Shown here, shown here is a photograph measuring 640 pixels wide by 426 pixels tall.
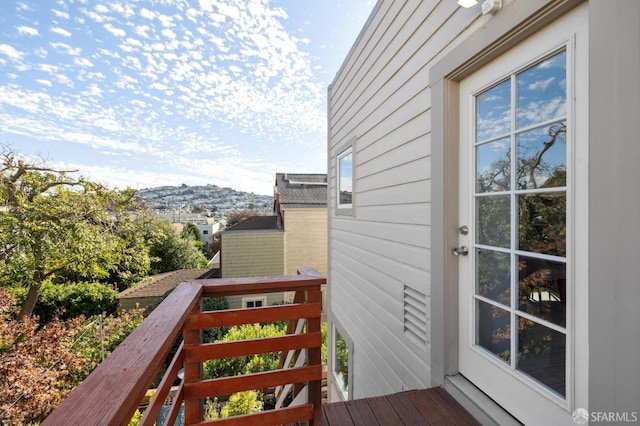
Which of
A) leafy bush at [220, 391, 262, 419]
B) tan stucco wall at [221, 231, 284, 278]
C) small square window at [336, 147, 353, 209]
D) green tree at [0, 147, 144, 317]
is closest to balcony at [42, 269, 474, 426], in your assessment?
small square window at [336, 147, 353, 209]

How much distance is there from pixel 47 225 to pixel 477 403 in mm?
9341

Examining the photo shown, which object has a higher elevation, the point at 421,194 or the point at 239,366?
the point at 421,194

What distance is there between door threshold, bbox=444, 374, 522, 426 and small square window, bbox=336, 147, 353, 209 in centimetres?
230

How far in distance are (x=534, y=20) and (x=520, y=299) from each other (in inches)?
49.4

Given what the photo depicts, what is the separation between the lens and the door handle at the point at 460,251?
1.67 metres

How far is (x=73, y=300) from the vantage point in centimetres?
993

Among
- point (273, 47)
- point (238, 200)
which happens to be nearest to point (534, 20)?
point (273, 47)

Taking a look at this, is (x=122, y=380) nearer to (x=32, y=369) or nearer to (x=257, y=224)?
Result: (x=32, y=369)

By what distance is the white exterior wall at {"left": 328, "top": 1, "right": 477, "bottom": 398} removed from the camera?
1981mm

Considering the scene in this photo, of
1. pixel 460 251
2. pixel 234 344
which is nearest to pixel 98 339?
pixel 234 344

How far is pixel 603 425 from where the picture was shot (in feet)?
3.04

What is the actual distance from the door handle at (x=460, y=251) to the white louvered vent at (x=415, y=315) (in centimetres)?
46

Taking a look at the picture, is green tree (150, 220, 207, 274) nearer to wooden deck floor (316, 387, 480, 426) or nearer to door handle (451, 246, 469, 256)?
wooden deck floor (316, 387, 480, 426)

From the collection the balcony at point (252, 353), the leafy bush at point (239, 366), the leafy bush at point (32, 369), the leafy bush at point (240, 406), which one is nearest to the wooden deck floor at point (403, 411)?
the balcony at point (252, 353)
